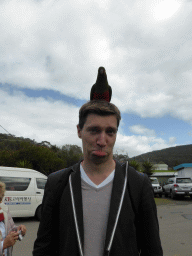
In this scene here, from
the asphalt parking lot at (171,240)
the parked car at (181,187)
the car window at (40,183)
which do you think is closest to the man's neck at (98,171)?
the asphalt parking lot at (171,240)

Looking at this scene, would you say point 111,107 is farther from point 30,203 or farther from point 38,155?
point 38,155

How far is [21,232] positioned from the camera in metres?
2.62

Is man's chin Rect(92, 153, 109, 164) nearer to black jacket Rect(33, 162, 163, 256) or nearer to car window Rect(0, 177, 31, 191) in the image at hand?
black jacket Rect(33, 162, 163, 256)

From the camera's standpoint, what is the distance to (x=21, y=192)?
884 cm

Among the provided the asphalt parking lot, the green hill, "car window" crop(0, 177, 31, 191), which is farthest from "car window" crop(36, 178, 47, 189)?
the green hill

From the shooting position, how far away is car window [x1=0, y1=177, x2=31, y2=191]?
8.68 m

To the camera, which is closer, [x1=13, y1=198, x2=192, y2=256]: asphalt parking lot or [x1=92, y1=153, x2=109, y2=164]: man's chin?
[x1=92, y1=153, x2=109, y2=164]: man's chin

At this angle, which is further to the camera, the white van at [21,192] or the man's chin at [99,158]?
the white van at [21,192]

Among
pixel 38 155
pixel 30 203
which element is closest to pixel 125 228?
pixel 30 203

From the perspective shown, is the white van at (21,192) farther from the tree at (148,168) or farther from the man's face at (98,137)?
the tree at (148,168)

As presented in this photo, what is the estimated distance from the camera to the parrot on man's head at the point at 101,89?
1567mm

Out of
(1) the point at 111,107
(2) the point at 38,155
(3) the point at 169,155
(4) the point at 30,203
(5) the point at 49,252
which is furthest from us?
(3) the point at 169,155

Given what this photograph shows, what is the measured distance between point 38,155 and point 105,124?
2022 cm

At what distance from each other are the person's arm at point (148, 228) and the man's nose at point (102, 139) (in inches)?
15.0
